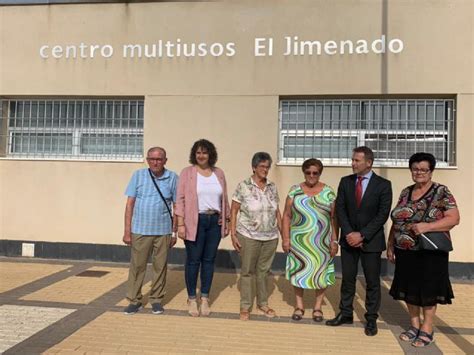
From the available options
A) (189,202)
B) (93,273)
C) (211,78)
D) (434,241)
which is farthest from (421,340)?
(211,78)

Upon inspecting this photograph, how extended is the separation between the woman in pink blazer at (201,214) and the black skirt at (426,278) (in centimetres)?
188

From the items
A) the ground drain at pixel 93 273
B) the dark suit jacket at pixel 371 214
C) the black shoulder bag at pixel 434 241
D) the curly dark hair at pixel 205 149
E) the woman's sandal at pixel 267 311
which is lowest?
the woman's sandal at pixel 267 311

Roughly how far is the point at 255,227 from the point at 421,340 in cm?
185

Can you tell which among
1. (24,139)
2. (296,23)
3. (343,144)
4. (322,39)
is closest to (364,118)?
(343,144)

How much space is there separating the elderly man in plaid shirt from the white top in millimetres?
388

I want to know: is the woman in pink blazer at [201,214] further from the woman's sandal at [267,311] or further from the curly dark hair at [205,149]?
the woman's sandal at [267,311]

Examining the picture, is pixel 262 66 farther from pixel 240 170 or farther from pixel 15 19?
pixel 15 19

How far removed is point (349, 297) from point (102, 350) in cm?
240

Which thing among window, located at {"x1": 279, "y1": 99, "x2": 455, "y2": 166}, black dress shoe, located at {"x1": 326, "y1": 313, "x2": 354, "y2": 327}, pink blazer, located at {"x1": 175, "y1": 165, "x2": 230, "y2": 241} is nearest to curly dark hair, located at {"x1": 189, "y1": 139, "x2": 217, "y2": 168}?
pink blazer, located at {"x1": 175, "y1": 165, "x2": 230, "y2": 241}

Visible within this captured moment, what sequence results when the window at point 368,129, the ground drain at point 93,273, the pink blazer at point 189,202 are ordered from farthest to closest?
the window at point 368,129 → the ground drain at point 93,273 → the pink blazer at point 189,202

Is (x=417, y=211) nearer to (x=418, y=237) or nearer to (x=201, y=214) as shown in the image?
(x=418, y=237)

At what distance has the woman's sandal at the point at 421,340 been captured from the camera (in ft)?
12.9

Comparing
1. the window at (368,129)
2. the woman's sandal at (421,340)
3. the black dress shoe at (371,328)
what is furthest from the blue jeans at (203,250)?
the window at (368,129)

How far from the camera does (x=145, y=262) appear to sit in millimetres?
4781
